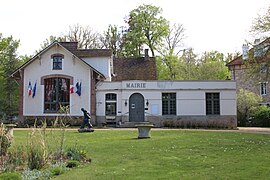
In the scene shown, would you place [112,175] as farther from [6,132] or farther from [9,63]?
[9,63]

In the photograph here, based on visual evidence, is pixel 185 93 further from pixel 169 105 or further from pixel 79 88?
pixel 79 88

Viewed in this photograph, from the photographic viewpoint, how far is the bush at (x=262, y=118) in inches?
1527

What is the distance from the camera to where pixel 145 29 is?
49.1 m

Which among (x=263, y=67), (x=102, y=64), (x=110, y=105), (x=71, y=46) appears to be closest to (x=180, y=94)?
(x=110, y=105)

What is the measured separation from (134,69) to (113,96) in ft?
22.9

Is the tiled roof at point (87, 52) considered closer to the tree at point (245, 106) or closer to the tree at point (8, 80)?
the tree at point (8, 80)

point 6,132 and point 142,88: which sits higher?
point 142,88

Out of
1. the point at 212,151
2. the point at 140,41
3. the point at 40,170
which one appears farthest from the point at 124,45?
the point at 40,170

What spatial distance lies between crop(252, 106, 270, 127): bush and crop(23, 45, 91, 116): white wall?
17308 millimetres

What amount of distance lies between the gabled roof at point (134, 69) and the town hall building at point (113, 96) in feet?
14.4

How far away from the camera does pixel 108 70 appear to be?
36906mm

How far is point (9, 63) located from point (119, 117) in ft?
75.8

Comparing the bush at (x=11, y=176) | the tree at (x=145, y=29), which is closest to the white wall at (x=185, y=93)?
the tree at (x=145, y=29)

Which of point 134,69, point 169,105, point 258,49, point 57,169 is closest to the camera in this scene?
point 57,169
